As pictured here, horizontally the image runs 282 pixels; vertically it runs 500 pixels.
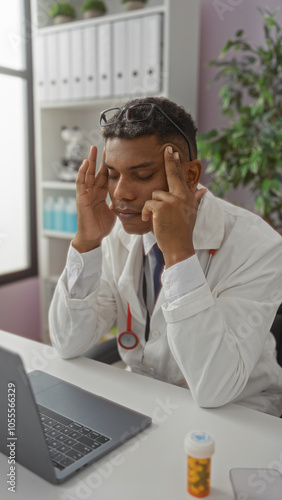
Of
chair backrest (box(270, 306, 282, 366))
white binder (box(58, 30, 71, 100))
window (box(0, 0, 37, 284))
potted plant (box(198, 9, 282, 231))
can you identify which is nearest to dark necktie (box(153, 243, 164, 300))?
chair backrest (box(270, 306, 282, 366))

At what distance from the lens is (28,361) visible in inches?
46.9

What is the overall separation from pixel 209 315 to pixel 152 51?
1779 mm

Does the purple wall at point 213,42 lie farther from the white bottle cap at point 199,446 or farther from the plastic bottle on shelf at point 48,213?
the white bottle cap at point 199,446

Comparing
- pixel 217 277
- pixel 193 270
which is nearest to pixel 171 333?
pixel 193 270

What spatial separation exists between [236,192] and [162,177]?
1.65 meters

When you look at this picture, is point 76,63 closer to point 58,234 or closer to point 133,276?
point 58,234

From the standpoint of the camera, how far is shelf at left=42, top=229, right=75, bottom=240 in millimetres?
2871

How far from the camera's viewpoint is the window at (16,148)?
2.93m

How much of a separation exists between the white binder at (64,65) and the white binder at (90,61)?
12 centimetres

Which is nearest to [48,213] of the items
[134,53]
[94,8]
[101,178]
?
[134,53]

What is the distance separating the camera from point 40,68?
2.82 metres

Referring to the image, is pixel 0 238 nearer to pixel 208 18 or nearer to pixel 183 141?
pixel 208 18

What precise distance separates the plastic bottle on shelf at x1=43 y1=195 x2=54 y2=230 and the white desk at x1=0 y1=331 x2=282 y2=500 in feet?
6.21

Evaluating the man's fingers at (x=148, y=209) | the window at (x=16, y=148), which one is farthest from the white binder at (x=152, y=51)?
the man's fingers at (x=148, y=209)
